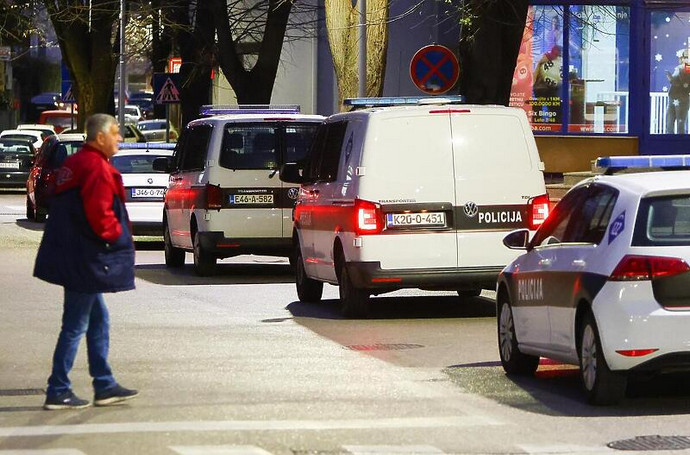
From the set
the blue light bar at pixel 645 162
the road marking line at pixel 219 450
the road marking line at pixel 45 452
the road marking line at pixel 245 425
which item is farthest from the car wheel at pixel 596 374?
the road marking line at pixel 45 452

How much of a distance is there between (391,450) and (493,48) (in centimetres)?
1636

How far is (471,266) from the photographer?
16.0 metres

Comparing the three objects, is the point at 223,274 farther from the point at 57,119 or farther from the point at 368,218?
the point at 57,119

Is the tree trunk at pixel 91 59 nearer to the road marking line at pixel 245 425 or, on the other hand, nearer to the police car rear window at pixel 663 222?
the police car rear window at pixel 663 222

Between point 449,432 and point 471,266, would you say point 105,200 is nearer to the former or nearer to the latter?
point 449,432

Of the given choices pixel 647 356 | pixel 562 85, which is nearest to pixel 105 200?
pixel 647 356

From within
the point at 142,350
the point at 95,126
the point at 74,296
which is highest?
the point at 95,126

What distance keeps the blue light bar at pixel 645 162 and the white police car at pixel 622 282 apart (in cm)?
6

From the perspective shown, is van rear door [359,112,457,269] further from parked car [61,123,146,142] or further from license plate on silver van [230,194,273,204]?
parked car [61,123,146,142]

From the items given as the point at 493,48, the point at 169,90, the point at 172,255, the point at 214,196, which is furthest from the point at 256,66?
the point at 214,196

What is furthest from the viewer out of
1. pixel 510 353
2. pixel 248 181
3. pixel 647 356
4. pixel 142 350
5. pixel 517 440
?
pixel 248 181

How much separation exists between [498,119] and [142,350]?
4.29 m

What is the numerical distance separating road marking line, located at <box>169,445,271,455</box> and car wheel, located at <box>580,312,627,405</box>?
2.34m

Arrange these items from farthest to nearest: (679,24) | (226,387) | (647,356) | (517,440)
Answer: (679,24)
(226,387)
(647,356)
(517,440)
